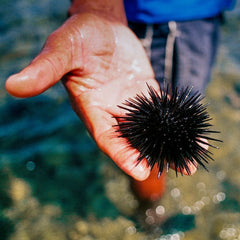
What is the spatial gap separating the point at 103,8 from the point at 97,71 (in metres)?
0.79

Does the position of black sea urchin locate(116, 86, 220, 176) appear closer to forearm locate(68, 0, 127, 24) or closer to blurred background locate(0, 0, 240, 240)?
forearm locate(68, 0, 127, 24)

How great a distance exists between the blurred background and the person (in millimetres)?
1442

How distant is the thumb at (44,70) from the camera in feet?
6.54

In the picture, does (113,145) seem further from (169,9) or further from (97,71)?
(169,9)

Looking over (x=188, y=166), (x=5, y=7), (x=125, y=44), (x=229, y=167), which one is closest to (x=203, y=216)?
(x=229, y=167)

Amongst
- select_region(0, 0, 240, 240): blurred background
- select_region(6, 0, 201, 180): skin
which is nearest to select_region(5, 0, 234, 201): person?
select_region(6, 0, 201, 180): skin

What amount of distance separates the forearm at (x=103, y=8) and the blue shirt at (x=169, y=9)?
230 mm

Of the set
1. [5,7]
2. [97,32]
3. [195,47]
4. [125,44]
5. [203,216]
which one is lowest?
[203,216]

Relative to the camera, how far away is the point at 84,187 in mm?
3906

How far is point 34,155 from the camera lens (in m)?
4.12

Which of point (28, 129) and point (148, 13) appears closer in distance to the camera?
point (148, 13)

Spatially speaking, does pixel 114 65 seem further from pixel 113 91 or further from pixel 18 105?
pixel 18 105

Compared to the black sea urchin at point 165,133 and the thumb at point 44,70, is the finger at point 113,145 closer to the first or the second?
the black sea urchin at point 165,133

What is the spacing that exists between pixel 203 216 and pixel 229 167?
0.86 m
